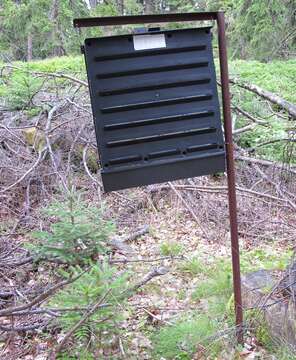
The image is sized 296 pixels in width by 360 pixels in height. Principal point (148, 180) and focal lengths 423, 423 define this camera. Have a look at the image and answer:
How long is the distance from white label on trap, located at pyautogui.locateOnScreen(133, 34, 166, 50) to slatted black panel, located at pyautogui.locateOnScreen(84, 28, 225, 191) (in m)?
0.02

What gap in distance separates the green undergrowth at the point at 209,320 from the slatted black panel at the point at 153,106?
4.15 feet

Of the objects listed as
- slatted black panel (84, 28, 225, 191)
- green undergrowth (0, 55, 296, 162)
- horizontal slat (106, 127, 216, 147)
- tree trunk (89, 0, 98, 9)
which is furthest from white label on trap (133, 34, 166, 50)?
tree trunk (89, 0, 98, 9)

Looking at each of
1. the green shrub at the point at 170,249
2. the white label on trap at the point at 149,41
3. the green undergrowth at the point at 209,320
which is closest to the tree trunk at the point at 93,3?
the green shrub at the point at 170,249

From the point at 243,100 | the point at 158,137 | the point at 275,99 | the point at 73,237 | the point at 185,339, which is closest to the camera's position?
the point at 158,137

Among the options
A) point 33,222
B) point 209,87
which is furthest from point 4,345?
point 209,87

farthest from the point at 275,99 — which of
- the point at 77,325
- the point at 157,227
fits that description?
the point at 77,325

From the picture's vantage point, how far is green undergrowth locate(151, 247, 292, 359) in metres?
2.97

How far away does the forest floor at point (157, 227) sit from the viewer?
3.13m

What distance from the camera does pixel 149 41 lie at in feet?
7.89

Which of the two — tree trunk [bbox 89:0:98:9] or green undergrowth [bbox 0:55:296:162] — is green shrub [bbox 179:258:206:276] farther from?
tree trunk [bbox 89:0:98:9]

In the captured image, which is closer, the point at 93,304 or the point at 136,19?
the point at 136,19

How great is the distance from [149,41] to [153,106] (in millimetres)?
365

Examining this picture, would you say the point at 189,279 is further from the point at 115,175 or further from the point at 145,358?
the point at 115,175

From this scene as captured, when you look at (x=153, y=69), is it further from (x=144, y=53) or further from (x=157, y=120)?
(x=157, y=120)
